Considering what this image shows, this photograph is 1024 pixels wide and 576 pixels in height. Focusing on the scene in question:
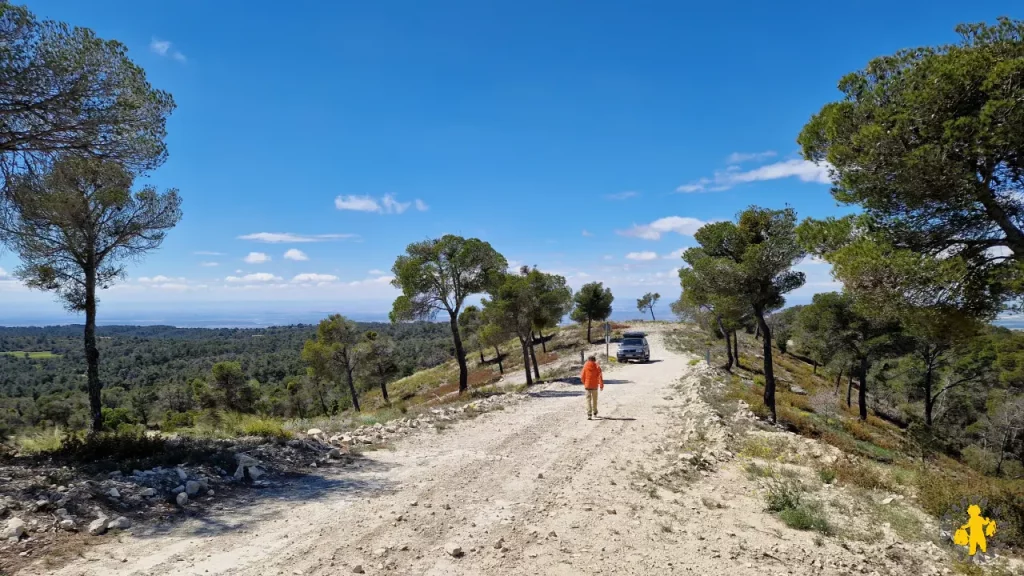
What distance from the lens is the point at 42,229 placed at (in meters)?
11.0

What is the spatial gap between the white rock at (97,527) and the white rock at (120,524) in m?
0.07

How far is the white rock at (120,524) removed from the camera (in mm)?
5527

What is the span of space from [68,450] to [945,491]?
14.0 meters

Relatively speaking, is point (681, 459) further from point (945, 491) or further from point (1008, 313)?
point (1008, 313)

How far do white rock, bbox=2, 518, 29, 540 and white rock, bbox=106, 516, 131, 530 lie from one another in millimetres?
718

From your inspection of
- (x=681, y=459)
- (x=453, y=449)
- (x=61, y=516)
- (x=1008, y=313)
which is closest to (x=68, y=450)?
(x=61, y=516)

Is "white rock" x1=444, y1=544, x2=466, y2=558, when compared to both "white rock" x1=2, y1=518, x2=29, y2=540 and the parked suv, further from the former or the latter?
the parked suv

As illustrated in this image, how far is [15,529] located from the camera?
4910 mm

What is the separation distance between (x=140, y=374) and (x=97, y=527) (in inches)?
4610

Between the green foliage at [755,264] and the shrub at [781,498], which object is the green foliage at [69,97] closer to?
the shrub at [781,498]

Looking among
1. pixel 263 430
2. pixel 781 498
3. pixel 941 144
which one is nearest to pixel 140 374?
pixel 263 430

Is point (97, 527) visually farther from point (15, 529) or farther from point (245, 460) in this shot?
point (245, 460)

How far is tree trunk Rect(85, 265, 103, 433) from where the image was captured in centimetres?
1086

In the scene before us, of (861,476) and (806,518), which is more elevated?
(806,518)
